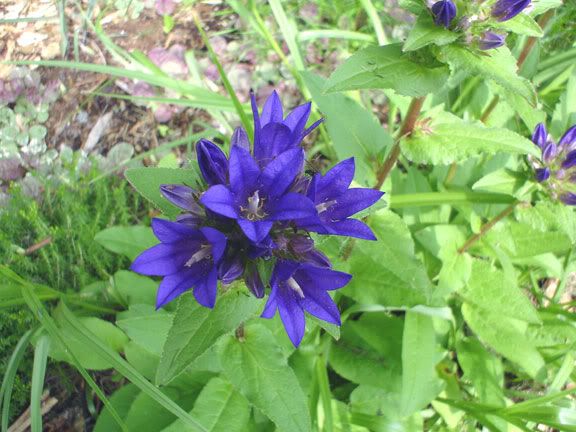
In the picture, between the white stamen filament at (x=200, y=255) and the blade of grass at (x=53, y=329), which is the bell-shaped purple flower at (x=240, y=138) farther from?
the blade of grass at (x=53, y=329)

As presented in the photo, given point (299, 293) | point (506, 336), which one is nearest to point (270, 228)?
point (299, 293)

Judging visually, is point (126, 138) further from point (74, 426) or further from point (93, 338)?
point (93, 338)

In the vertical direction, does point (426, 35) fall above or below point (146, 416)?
above

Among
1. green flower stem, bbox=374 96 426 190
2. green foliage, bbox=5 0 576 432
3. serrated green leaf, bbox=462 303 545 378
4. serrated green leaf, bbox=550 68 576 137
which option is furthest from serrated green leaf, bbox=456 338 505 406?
serrated green leaf, bbox=550 68 576 137

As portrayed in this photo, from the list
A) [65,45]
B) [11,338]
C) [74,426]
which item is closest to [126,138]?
[65,45]

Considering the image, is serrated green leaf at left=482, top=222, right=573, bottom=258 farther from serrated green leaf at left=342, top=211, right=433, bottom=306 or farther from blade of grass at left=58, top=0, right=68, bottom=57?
blade of grass at left=58, top=0, right=68, bottom=57

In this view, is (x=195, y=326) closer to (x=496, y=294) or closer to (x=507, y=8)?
(x=507, y=8)
